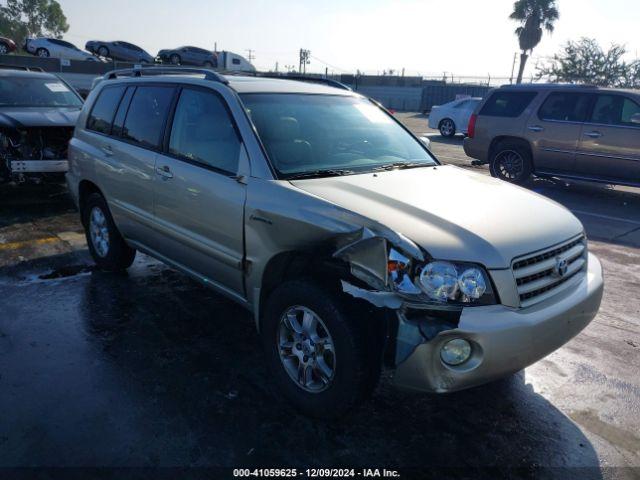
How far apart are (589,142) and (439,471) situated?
835 cm

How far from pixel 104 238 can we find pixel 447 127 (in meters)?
16.9

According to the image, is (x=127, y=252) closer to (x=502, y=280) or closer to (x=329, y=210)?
(x=329, y=210)

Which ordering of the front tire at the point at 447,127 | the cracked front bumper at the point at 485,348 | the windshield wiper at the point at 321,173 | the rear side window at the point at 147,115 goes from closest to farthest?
1. the cracked front bumper at the point at 485,348
2. the windshield wiper at the point at 321,173
3. the rear side window at the point at 147,115
4. the front tire at the point at 447,127

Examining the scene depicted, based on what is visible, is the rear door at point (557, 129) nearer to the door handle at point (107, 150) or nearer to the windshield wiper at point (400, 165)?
the windshield wiper at point (400, 165)

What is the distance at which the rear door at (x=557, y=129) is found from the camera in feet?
31.0

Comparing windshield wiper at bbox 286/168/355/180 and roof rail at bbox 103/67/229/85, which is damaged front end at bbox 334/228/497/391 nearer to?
windshield wiper at bbox 286/168/355/180

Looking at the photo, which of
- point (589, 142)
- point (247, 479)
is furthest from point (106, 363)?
point (589, 142)

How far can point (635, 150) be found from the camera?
347 inches

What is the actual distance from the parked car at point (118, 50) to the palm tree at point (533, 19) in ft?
93.5

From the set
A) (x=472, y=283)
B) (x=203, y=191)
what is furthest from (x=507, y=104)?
(x=472, y=283)

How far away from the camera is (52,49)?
105 feet

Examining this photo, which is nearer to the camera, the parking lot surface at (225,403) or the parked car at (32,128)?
the parking lot surface at (225,403)

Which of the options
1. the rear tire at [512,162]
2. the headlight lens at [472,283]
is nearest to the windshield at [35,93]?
the rear tire at [512,162]

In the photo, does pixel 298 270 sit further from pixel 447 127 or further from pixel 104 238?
pixel 447 127
